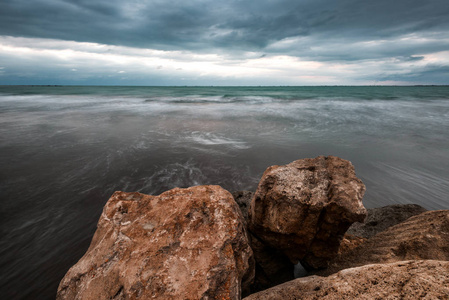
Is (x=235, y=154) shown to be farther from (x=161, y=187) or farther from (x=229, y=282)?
(x=229, y=282)

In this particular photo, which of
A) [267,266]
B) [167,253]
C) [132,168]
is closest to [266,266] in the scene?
[267,266]

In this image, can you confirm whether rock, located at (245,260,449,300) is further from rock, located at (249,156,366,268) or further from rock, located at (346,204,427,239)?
rock, located at (346,204,427,239)

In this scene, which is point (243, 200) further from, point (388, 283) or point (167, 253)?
point (388, 283)

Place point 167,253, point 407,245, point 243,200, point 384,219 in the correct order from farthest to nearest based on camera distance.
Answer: point 243,200, point 384,219, point 407,245, point 167,253

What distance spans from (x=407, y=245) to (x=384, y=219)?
6.26 feet

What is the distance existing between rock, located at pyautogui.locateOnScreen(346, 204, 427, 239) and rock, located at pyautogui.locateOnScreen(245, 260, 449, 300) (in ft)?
10.2

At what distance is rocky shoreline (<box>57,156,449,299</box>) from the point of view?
1957 millimetres

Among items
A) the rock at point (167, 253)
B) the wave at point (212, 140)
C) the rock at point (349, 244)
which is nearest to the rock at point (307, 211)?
Result: the rock at point (349, 244)

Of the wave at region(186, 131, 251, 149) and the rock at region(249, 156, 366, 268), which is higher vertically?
the rock at region(249, 156, 366, 268)

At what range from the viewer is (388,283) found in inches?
66.6

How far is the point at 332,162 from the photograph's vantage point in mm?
4035

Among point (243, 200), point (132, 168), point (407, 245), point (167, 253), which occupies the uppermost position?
point (167, 253)

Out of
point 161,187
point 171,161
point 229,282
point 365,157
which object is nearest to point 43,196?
point 161,187

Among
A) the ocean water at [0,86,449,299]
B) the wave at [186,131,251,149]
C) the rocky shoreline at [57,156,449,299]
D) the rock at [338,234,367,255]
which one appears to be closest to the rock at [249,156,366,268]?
the rocky shoreline at [57,156,449,299]
